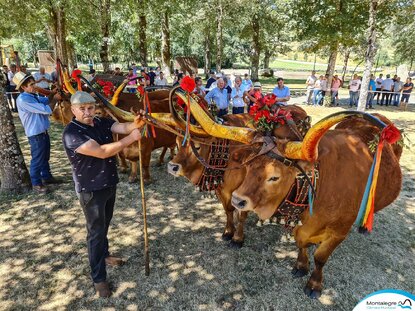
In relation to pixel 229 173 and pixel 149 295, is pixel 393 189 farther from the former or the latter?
pixel 149 295

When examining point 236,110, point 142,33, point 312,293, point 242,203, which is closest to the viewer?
point 242,203

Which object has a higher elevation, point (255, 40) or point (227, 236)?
point (255, 40)

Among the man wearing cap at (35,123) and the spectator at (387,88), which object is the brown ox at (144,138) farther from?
the spectator at (387,88)

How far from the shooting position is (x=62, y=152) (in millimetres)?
9039

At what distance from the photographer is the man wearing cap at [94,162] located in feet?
10.7

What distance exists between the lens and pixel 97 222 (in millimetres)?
3604

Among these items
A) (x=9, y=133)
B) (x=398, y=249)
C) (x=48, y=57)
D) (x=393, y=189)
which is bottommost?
(x=398, y=249)

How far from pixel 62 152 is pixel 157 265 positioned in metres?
6.05

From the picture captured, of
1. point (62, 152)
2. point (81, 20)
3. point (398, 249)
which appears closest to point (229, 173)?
point (398, 249)

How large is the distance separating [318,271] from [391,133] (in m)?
2.17

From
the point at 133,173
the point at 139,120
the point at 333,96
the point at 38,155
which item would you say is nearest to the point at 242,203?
the point at 139,120

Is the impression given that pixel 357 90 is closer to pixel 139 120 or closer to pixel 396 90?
pixel 396 90

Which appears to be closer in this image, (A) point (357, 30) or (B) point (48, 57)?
(A) point (357, 30)

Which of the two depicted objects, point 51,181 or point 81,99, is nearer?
point 81,99
